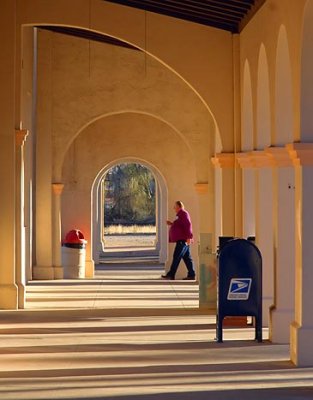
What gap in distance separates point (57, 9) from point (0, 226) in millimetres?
3580

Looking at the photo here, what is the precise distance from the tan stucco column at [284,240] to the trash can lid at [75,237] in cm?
1395

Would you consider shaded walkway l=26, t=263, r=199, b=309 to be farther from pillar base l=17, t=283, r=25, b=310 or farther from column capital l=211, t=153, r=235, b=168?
column capital l=211, t=153, r=235, b=168

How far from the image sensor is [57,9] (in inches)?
779

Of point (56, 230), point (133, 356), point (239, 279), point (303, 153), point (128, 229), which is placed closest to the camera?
point (303, 153)

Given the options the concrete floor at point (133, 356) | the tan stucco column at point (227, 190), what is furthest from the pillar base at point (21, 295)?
the tan stucco column at point (227, 190)

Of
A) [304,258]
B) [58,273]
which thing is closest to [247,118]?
[304,258]

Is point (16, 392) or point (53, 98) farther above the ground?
point (53, 98)

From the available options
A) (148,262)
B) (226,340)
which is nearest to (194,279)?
(148,262)

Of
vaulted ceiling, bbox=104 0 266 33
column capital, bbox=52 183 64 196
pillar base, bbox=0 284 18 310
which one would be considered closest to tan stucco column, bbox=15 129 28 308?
pillar base, bbox=0 284 18 310

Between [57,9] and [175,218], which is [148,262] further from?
[57,9]

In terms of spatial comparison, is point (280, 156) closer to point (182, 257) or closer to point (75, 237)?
point (182, 257)

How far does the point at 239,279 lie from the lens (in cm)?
1508

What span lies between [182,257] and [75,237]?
2660mm

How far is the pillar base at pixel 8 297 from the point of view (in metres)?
19.3
